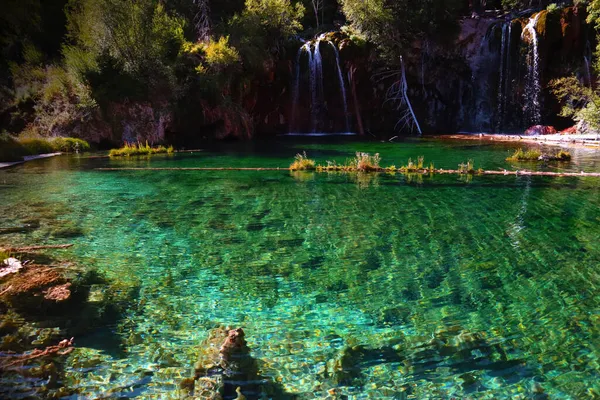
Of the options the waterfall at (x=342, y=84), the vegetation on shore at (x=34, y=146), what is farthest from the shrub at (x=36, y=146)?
the waterfall at (x=342, y=84)

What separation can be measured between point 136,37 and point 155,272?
104ft

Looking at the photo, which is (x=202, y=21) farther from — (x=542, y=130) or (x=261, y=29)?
(x=542, y=130)

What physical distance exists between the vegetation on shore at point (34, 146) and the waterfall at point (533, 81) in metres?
35.3

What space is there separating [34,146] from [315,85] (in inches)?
986

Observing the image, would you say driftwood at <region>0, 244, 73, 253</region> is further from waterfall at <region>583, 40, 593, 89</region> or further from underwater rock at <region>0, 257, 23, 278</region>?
waterfall at <region>583, 40, 593, 89</region>

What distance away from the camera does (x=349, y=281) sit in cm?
753

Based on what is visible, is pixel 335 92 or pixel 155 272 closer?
pixel 155 272

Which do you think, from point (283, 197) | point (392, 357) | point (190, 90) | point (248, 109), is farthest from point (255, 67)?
point (392, 357)

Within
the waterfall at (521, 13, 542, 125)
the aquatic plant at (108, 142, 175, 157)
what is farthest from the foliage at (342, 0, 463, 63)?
the aquatic plant at (108, 142, 175, 157)

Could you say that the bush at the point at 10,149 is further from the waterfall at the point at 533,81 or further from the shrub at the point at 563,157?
the waterfall at the point at 533,81

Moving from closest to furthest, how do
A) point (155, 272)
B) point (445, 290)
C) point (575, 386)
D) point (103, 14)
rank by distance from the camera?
1. point (575, 386)
2. point (445, 290)
3. point (155, 272)
4. point (103, 14)

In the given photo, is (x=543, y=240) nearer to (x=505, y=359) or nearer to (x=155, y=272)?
(x=505, y=359)

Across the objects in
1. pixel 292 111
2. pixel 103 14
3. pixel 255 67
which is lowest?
→ pixel 292 111

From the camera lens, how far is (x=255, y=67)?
41.1m
